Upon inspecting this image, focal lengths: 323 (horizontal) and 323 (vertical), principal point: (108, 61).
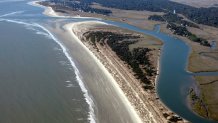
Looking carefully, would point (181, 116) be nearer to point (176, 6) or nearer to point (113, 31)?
point (113, 31)

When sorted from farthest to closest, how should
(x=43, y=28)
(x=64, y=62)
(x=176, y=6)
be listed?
(x=176, y=6) < (x=43, y=28) < (x=64, y=62)

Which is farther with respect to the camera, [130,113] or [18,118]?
[130,113]

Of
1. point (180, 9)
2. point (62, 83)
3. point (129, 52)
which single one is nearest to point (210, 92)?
point (62, 83)

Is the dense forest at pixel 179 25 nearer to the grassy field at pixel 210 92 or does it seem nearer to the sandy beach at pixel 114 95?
the grassy field at pixel 210 92

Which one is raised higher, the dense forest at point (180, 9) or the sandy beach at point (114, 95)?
the dense forest at point (180, 9)

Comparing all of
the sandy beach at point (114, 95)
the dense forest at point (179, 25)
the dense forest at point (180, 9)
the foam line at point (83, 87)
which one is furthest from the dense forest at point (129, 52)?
the dense forest at point (180, 9)

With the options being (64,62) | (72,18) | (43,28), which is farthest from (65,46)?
(72,18)

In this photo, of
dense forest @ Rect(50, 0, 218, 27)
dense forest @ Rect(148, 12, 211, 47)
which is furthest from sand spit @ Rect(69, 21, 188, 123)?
dense forest @ Rect(50, 0, 218, 27)
